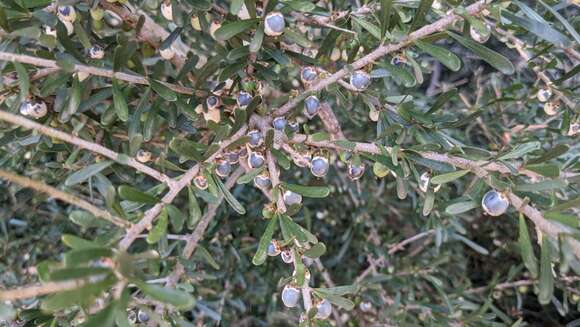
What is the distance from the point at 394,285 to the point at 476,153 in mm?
728

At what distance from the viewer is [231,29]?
80 centimetres

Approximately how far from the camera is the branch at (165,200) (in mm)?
674

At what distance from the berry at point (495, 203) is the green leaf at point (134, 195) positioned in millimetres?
495

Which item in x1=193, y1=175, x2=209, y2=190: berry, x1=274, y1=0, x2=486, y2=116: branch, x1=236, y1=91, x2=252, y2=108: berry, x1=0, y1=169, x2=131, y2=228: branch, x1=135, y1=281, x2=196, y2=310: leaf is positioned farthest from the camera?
x1=236, y1=91, x2=252, y2=108: berry

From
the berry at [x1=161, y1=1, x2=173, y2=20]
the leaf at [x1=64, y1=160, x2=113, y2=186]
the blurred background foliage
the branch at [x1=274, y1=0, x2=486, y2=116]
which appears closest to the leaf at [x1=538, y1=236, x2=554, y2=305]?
the blurred background foliage

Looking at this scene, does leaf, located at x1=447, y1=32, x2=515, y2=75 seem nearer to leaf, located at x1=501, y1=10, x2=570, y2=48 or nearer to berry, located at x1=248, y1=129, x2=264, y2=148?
leaf, located at x1=501, y1=10, x2=570, y2=48

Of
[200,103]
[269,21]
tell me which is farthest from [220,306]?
[269,21]

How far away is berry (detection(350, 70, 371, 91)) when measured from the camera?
0.89 meters

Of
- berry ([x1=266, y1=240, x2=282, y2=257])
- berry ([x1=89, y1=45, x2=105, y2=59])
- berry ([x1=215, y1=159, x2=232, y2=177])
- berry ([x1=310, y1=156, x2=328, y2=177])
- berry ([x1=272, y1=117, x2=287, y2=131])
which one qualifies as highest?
berry ([x1=89, y1=45, x2=105, y2=59])

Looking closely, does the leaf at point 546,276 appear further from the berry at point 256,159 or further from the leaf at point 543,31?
the berry at point 256,159

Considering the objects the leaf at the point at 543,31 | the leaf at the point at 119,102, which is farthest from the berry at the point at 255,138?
the leaf at the point at 543,31

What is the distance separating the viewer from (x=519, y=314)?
1.64 metres

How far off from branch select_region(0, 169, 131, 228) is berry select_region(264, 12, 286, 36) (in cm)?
38

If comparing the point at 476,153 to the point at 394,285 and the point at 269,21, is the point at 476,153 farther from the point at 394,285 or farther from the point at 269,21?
the point at 394,285
